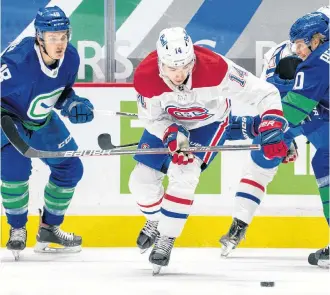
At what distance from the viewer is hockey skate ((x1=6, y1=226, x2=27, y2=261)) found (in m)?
4.82

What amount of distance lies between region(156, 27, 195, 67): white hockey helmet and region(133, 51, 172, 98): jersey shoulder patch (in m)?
A: 0.10

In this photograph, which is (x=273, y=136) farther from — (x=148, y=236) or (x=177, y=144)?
(x=148, y=236)

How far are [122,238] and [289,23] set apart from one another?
52.8 inches

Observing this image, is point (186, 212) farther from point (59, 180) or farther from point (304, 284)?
point (59, 180)

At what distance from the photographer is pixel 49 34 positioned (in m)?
4.59

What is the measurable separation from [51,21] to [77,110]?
44 cm

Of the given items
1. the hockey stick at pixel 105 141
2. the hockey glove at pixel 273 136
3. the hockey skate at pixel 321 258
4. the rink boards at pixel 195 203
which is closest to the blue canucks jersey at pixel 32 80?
the hockey stick at pixel 105 141

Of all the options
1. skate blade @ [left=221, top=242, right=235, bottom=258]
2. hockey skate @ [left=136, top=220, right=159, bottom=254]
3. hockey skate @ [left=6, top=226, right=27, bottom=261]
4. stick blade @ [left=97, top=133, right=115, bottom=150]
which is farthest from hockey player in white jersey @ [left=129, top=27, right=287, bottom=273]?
hockey skate @ [left=6, top=226, right=27, bottom=261]

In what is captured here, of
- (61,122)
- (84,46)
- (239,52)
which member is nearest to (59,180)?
(61,122)

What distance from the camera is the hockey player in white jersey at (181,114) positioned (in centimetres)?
427

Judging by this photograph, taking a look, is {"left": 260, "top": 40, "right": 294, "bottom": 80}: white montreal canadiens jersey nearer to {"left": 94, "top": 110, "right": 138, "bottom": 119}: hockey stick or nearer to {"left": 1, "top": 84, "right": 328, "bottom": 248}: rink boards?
{"left": 1, "top": 84, "right": 328, "bottom": 248}: rink boards

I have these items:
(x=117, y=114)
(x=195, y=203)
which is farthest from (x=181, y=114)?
(x=195, y=203)

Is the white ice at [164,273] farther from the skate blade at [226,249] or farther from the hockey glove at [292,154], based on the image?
the hockey glove at [292,154]

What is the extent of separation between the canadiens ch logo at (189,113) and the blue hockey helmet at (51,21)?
605mm
